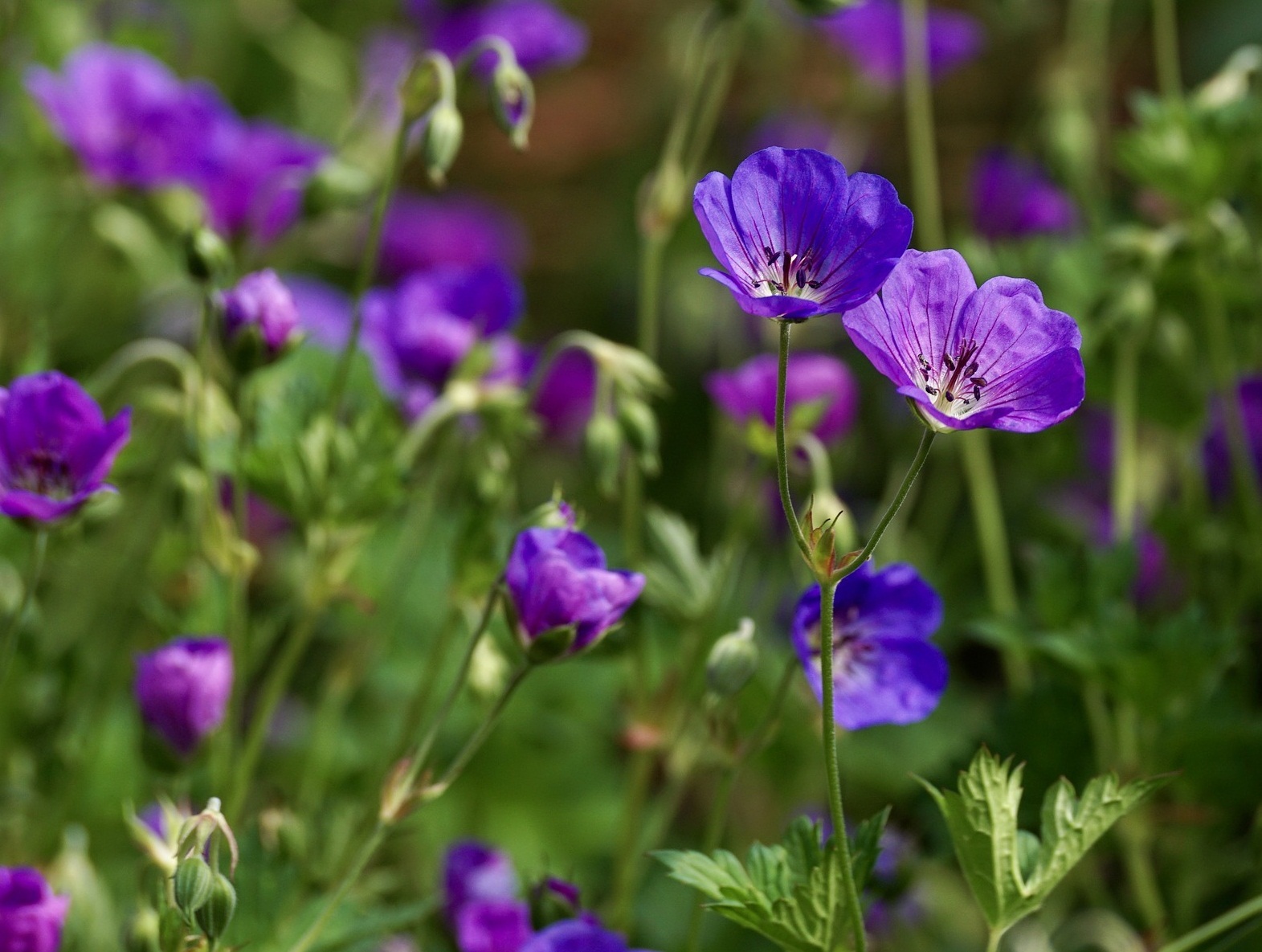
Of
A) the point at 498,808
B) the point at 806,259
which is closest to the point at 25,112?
the point at 498,808

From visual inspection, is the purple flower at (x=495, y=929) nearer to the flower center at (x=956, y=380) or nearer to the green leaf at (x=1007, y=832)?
the green leaf at (x=1007, y=832)

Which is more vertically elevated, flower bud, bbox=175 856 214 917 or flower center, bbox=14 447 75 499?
flower center, bbox=14 447 75 499

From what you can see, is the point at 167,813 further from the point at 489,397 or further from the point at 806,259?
the point at 806,259

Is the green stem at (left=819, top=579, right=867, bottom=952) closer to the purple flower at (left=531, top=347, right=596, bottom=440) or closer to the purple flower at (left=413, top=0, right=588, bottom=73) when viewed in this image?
the purple flower at (left=413, top=0, right=588, bottom=73)

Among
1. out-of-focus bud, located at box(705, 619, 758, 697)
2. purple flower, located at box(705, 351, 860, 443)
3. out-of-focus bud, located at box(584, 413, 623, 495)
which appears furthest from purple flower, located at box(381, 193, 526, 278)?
out-of-focus bud, located at box(705, 619, 758, 697)

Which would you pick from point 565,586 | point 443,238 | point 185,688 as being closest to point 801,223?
point 565,586

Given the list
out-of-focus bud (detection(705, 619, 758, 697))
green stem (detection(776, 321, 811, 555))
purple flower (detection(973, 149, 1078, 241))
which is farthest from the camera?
purple flower (detection(973, 149, 1078, 241))
